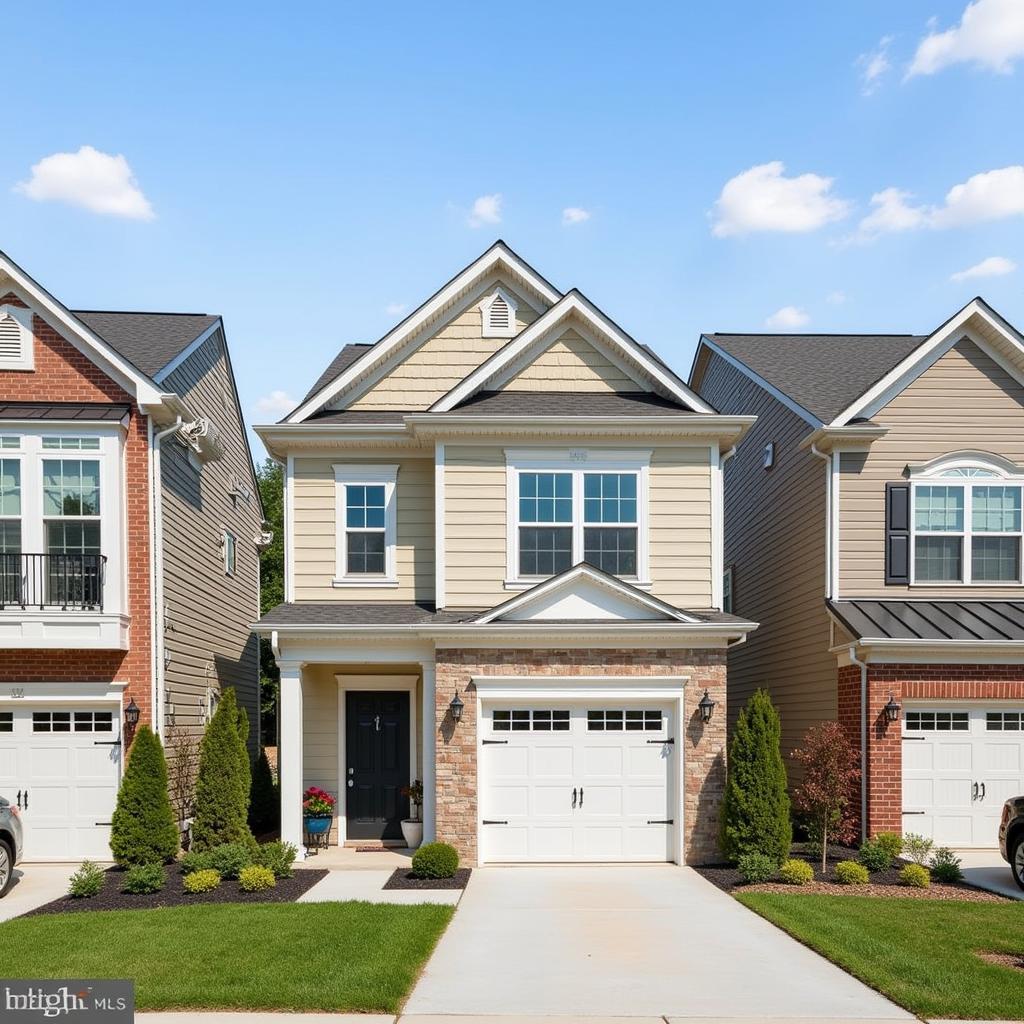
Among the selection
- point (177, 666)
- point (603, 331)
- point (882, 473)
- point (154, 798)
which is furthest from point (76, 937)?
point (882, 473)

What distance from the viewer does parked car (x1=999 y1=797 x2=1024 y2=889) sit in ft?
43.8

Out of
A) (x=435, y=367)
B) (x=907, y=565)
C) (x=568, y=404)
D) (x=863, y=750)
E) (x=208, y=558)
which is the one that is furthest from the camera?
(x=208, y=558)

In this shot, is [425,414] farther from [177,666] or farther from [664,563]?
[177,666]

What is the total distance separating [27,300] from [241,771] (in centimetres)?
781

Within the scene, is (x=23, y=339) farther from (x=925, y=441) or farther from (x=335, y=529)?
(x=925, y=441)

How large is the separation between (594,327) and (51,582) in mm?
9088

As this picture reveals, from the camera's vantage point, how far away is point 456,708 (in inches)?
604

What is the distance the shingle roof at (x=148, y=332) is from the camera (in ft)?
57.2

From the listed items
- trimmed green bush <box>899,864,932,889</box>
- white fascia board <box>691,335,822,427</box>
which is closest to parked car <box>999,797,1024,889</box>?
trimmed green bush <box>899,864,932,889</box>

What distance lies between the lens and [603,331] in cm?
1709

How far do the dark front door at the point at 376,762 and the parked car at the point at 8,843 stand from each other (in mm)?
5001

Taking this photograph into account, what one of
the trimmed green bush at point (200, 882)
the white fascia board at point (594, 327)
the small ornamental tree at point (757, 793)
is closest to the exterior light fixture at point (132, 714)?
the trimmed green bush at point (200, 882)

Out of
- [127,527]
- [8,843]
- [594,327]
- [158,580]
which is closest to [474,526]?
[594,327]

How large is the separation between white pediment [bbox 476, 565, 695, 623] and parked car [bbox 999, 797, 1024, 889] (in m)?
4.81
